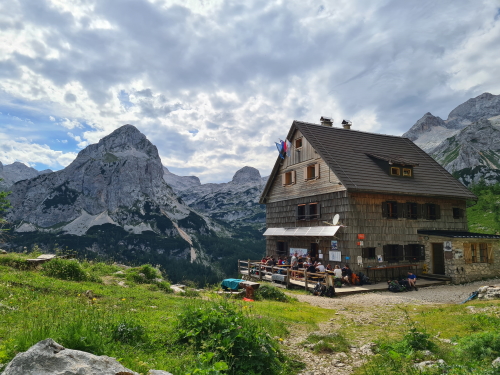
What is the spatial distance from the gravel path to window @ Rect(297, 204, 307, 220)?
8.72 meters

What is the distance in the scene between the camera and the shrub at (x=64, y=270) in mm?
12750

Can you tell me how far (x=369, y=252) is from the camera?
22.3m

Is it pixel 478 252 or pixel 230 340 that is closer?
pixel 230 340

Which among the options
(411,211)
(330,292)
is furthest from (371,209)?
(330,292)

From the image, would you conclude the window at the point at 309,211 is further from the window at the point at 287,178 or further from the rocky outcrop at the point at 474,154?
the rocky outcrop at the point at 474,154

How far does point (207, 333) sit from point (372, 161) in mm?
22912

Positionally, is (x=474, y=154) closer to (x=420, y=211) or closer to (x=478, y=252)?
(x=478, y=252)

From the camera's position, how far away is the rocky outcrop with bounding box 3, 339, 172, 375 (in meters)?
3.41

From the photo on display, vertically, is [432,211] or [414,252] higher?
[432,211]

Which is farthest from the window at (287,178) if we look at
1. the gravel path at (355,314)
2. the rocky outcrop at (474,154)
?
the rocky outcrop at (474,154)

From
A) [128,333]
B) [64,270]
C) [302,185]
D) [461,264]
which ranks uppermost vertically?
[302,185]

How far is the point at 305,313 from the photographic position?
12.0m

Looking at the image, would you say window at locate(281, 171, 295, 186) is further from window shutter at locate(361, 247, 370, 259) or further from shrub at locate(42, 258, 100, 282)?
shrub at locate(42, 258, 100, 282)

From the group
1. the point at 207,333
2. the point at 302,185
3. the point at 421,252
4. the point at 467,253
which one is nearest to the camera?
the point at 207,333
